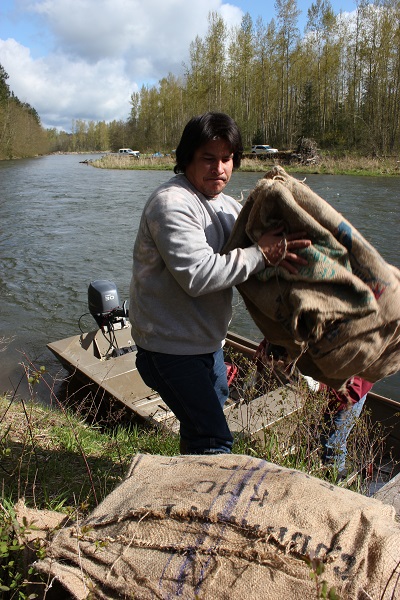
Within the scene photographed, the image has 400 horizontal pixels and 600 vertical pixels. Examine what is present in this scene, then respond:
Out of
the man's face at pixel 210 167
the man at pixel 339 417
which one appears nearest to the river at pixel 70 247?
the man's face at pixel 210 167

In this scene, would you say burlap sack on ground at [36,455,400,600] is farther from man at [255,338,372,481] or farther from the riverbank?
the riverbank

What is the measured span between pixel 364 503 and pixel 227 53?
58.8m

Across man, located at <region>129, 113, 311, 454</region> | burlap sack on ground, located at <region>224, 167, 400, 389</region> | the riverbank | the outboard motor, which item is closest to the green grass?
man, located at <region>129, 113, 311, 454</region>

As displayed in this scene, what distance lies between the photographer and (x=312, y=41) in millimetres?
49500

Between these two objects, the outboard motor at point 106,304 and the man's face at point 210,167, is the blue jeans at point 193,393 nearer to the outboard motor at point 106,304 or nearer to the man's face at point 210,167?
the man's face at point 210,167

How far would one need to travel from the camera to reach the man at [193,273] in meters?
2.12

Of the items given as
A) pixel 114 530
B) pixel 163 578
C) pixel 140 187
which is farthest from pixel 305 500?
pixel 140 187

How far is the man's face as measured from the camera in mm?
2322

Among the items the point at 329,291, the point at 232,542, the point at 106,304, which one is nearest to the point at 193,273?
the point at 329,291

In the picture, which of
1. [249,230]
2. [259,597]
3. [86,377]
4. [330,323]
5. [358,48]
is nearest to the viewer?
[259,597]

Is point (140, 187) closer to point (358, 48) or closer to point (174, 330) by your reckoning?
point (174, 330)

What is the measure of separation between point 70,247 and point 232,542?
13957 millimetres

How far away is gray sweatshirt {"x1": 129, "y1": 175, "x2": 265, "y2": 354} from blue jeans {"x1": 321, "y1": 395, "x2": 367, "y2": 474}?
3.94ft

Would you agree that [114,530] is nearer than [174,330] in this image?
Yes
